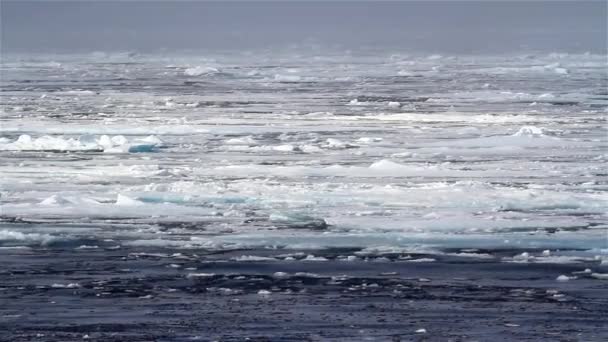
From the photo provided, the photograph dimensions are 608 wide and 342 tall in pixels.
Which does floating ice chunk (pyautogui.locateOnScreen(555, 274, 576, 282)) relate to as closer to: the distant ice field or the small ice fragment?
the small ice fragment

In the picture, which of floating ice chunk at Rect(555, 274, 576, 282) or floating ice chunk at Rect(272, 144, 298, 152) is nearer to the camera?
floating ice chunk at Rect(555, 274, 576, 282)

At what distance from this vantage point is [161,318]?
26.0ft

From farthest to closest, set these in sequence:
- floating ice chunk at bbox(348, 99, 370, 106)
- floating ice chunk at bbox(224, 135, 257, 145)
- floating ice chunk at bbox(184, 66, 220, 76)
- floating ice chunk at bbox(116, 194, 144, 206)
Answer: floating ice chunk at bbox(184, 66, 220, 76)
floating ice chunk at bbox(348, 99, 370, 106)
floating ice chunk at bbox(224, 135, 257, 145)
floating ice chunk at bbox(116, 194, 144, 206)

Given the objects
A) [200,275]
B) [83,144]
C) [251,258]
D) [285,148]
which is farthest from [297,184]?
[83,144]

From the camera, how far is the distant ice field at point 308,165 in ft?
34.0

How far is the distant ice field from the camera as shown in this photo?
10.4m

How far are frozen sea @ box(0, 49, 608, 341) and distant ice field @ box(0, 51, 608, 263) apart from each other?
3 cm

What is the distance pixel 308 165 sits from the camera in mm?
14445

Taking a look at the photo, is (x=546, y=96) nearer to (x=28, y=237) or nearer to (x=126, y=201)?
(x=126, y=201)

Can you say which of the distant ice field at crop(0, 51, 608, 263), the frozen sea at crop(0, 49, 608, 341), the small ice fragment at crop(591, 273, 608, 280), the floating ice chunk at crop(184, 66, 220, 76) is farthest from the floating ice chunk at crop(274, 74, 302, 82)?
the small ice fragment at crop(591, 273, 608, 280)

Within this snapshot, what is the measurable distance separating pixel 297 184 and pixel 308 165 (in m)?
1.63

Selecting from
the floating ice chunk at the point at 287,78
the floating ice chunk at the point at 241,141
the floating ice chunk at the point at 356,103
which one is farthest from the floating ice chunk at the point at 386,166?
the floating ice chunk at the point at 287,78

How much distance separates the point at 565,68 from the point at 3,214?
2557cm

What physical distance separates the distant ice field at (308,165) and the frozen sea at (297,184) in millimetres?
34
